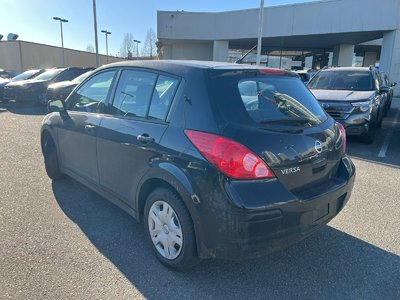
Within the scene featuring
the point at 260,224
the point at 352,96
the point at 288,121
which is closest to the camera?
the point at 260,224

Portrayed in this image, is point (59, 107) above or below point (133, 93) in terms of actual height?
below

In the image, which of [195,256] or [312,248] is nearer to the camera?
[195,256]

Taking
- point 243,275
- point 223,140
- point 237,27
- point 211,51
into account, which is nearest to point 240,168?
point 223,140

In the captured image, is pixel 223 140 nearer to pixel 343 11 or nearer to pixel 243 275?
pixel 243 275

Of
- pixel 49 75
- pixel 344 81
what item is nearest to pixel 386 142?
pixel 344 81

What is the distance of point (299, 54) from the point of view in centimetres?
4366

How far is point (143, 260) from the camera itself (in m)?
3.04

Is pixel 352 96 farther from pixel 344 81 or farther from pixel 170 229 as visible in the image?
pixel 170 229

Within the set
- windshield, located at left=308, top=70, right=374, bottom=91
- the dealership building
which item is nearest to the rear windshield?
windshield, located at left=308, top=70, right=374, bottom=91

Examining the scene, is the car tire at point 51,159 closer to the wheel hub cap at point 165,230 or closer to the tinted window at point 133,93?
the tinted window at point 133,93

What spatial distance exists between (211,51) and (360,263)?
109 ft

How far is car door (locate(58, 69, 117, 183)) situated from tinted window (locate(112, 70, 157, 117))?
0.23 meters

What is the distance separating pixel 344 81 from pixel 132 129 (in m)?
7.20

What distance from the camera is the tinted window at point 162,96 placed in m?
2.85
